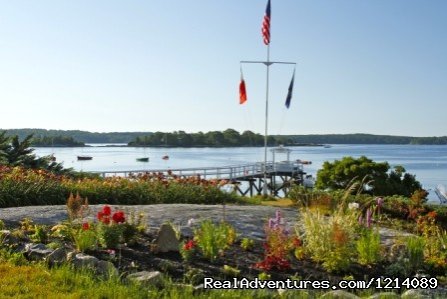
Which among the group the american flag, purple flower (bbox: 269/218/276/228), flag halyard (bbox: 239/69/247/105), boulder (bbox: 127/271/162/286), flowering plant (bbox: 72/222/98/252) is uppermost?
the american flag

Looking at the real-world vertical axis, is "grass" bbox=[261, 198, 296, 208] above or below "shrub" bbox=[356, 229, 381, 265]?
below

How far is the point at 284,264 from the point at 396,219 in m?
7.85

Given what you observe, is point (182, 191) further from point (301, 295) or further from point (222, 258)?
point (301, 295)

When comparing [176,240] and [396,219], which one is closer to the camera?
[176,240]

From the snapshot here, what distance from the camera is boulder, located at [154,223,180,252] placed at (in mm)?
7438

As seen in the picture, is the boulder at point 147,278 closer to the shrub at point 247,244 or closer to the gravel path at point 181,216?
the shrub at point 247,244

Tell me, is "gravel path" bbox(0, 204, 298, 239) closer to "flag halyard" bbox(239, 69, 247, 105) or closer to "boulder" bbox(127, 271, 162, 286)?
"boulder" bbox(127, 271, 162, 286)

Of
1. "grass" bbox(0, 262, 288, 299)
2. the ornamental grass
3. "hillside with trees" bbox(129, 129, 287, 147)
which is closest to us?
"grass" bbox(0, 262, 288, 299)

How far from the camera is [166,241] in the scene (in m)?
7.46

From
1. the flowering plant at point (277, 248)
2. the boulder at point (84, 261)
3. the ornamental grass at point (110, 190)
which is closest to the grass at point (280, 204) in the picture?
the ornamental grass at point (110, 190)

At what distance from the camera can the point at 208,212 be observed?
11211mm

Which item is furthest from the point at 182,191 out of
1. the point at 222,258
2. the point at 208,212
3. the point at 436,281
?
the point at 436,281

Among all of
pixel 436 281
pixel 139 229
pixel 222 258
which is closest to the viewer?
pixel 436 281

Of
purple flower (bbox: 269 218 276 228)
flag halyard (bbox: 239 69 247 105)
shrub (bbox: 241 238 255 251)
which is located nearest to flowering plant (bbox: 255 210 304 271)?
purple flower (bbox: 269 218 276 228)
